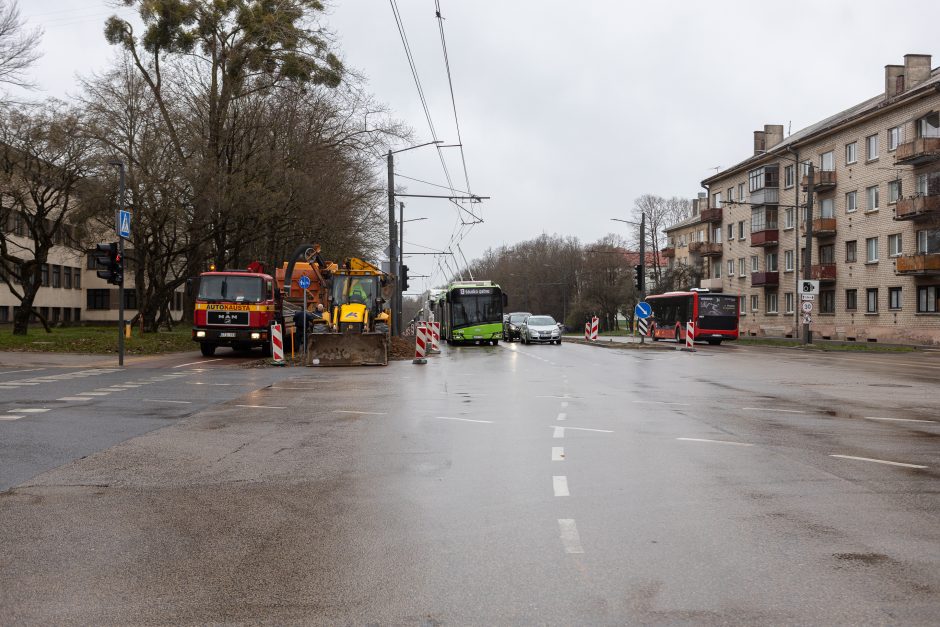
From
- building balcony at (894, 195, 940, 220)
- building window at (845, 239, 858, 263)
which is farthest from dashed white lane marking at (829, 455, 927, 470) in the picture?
building window at (845, 239, 858, 263)

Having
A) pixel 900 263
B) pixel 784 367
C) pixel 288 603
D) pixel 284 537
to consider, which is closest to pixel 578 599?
pixel 288 603

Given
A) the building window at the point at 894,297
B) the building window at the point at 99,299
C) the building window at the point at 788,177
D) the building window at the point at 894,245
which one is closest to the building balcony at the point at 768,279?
the building window at the point at 788,177

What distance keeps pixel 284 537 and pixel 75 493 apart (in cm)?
244

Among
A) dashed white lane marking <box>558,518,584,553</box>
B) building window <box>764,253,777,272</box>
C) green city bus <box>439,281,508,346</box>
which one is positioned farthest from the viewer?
building window <box>764,253,777,272</box>

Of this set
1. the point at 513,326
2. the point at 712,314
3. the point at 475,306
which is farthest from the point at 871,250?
the point at 475,306

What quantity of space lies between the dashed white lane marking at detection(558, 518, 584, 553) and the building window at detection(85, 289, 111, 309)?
76472 mm

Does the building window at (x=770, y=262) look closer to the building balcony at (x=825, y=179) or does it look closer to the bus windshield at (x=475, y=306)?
the building balcony at (x=825, y=179)

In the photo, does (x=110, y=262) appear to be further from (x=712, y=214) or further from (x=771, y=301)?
(x=712, y=214)

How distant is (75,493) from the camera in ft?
23.4

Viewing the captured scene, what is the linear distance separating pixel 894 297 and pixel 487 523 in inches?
1934

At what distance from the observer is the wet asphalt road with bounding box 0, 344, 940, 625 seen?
173 inches

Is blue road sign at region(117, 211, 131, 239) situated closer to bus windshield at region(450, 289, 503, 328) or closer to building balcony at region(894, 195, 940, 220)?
bus windshield at region(450, 289, 503, 328)

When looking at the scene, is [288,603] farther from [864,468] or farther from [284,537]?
[864,468]

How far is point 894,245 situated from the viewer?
4956 centimetres
